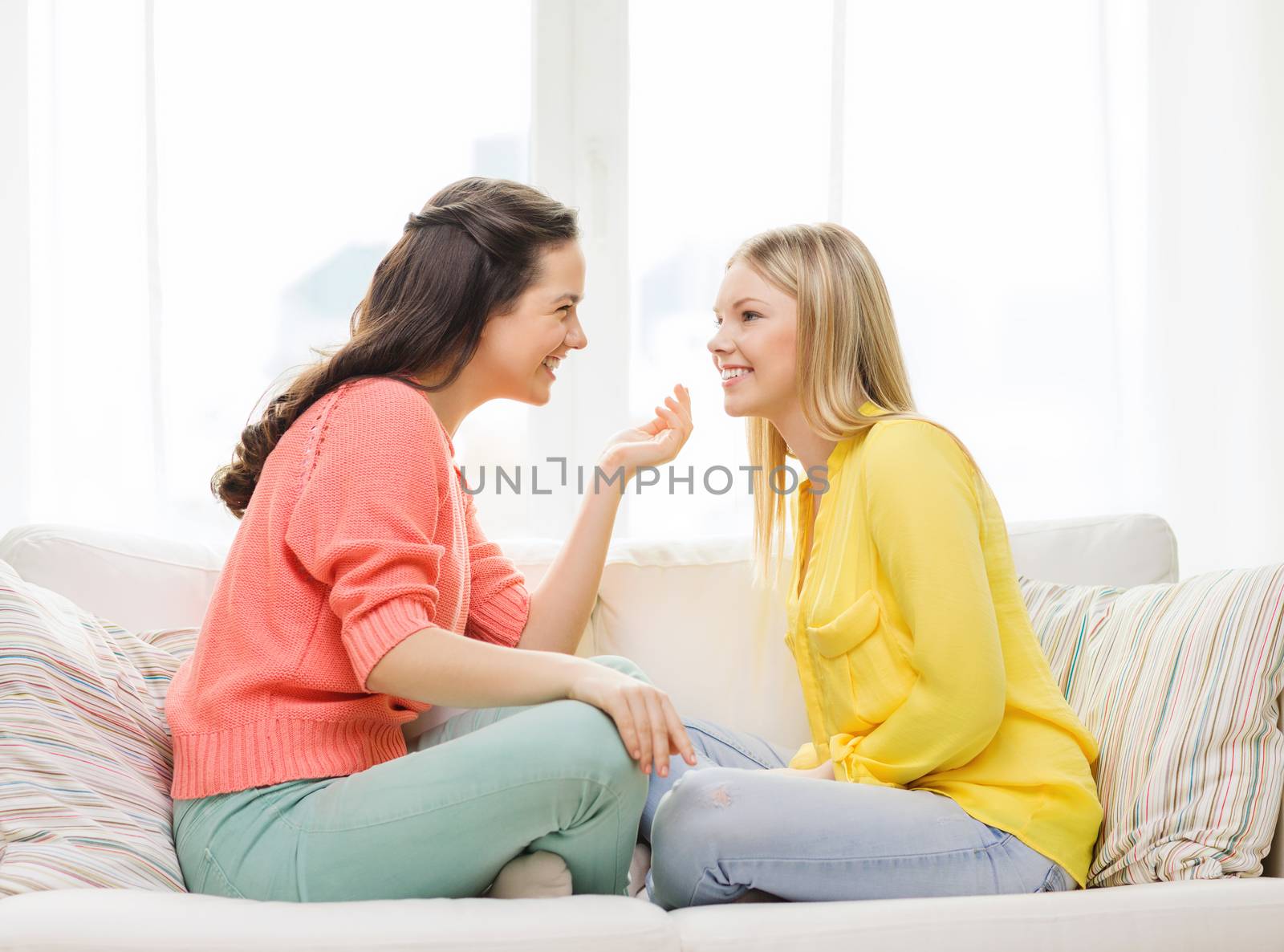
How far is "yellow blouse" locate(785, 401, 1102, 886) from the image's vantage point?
125 centimetres

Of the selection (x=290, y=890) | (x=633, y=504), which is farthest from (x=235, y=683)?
(x=633, y=504)

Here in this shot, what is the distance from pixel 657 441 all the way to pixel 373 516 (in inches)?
25.7

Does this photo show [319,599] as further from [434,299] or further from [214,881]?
[434,299]

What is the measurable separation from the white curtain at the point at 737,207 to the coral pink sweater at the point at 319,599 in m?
1.19

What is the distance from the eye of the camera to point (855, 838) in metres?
1.22

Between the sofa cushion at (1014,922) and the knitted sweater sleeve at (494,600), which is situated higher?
the knitted sweater sleeve at (494,600)

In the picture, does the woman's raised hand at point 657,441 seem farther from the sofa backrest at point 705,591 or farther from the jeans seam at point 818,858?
the jeans seam at point 818,858

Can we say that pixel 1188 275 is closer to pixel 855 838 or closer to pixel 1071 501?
pixel 1071 501

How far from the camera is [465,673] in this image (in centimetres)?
112

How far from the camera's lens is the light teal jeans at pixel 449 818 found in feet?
3.59

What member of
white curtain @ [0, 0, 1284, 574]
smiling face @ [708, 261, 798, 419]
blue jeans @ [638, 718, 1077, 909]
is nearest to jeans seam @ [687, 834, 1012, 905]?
blue jeans @ [638, 718, 1077, 909]

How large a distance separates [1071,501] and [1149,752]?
1.25m

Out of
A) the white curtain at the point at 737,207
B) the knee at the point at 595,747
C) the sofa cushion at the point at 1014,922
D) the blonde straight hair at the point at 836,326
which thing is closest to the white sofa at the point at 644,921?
the sofa cushion at the point at 1014,922

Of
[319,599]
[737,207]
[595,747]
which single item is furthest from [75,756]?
[737,207]
